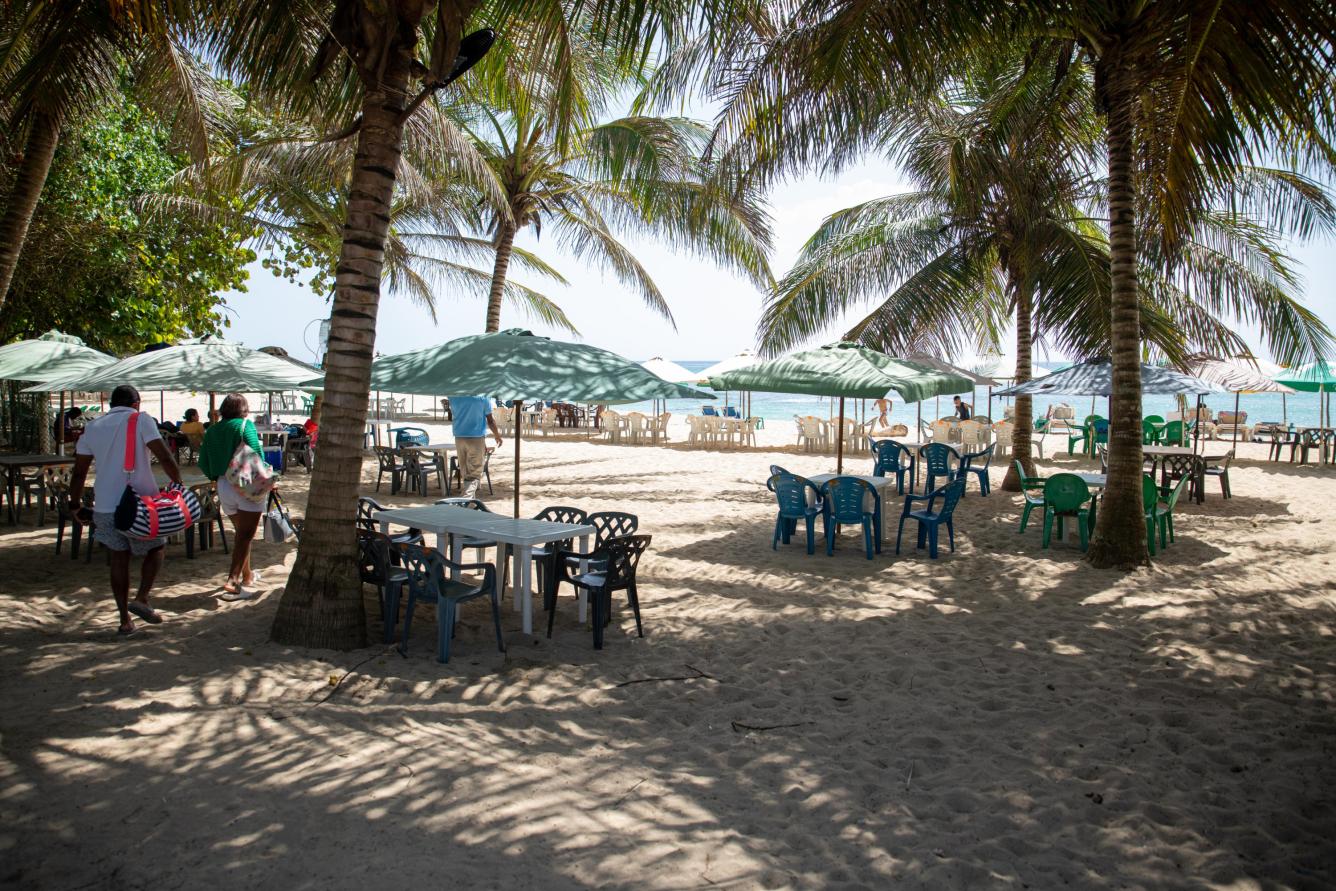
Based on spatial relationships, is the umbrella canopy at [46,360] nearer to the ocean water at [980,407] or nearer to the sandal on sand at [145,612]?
the sandal on sand at [145,612]

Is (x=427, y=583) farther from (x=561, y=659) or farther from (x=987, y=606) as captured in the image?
(x=987, y=606)

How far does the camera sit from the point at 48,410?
13859 millimetres

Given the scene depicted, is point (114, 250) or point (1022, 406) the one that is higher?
point (114, 250)

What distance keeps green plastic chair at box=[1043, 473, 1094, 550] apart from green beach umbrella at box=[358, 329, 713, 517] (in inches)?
172

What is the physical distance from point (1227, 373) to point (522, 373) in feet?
46.9

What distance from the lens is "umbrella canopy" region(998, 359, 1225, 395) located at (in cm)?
1090

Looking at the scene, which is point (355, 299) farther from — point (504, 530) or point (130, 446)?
point (504, 530)

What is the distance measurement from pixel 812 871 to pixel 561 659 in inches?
103

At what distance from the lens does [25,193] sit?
7.37 m

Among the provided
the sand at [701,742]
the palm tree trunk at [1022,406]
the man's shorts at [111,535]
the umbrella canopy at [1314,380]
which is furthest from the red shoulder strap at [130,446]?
the umbrella canopy at [1314,380]

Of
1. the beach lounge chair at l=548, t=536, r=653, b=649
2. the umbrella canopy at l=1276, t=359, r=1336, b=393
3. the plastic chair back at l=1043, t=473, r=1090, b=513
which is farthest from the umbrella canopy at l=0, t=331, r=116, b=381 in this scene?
the umbrella canopy at l=1276, t=359, r=1336, b=393

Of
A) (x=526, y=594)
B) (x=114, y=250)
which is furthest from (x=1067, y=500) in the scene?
(x=114, y=250)

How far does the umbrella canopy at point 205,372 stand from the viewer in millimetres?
7793

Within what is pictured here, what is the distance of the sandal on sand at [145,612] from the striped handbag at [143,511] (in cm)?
53
